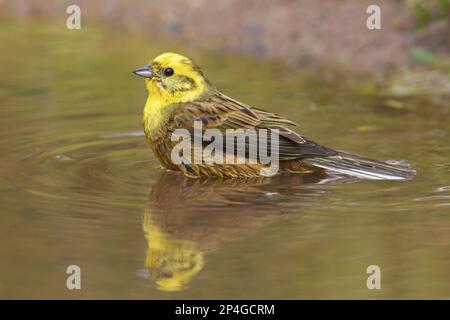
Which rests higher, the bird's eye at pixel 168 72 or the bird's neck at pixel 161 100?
the bird's eye at pixel 168 72

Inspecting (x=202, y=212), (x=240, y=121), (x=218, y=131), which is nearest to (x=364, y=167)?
(x=240, y=121)

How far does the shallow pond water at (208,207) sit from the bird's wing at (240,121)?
239 mm

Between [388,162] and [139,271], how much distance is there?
3.02m

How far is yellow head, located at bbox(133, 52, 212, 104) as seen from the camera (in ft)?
29.6

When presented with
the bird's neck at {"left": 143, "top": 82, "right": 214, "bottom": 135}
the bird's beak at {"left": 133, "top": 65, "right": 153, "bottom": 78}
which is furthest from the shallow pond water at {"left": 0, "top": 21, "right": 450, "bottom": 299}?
the bird's beak at {"left": 133, "top": 65, "right": 153, "bottom": 78}

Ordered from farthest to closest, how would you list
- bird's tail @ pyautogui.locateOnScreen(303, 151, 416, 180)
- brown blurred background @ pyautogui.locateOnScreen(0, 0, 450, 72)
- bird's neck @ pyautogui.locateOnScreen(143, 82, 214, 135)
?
brown blurred background @ pyautogui.locateOnScreen(0, 0, 450, 72), bird's neck @ pyautogui.locateOnScreen(143, 82, 214, 135), bird's tail @ pyautogui.locateOnScreen(303, 151, 416, 180)

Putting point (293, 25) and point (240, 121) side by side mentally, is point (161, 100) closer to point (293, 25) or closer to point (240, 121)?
point (240, 121)

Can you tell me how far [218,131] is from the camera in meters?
8.89

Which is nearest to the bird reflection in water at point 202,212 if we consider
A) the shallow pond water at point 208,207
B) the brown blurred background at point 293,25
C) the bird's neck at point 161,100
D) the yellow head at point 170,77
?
the shallow pond water at point 208,207

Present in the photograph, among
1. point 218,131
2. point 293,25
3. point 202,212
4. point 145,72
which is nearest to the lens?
point 202,212

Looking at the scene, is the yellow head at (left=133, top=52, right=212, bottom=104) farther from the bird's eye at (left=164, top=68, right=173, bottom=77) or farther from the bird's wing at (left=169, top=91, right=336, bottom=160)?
the bird's wing at (left=169, top=91, right=336, bottom=160)

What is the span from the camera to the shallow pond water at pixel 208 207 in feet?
20.5

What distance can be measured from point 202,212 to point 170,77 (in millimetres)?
1680

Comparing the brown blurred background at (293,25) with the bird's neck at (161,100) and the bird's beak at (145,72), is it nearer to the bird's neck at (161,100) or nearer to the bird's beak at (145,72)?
the bird's neck at (161,100)
